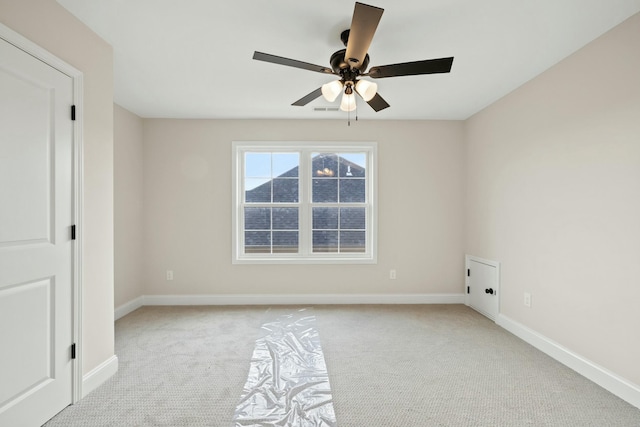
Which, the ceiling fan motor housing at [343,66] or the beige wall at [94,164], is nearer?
the beige wall at [94,164]

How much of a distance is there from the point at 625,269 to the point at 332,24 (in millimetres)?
2523

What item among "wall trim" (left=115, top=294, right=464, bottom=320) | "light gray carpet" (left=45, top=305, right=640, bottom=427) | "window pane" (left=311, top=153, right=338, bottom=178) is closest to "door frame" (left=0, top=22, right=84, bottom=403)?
"light gray carpet" (left=45, top=305, right=640, bottom=427)

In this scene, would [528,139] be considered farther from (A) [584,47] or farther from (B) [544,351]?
(B) [544,351]

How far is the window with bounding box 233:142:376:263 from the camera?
13.5 feet

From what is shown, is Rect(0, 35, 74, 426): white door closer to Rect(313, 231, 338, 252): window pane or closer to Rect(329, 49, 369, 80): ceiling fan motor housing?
Rect(329, 49, 369, 80): ceiling fan motor housing

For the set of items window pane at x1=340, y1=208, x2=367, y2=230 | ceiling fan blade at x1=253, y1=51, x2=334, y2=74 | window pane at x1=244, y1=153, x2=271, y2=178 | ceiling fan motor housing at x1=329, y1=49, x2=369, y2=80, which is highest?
ceiling fan motor housing at x1=329, y1=49, x2=369, y2=80

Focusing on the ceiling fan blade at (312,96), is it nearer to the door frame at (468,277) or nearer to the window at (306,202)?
the window at (306,202)

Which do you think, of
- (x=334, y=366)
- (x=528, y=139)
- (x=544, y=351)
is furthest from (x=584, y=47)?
(x=334, y=366)

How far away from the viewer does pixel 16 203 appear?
5.19 feet

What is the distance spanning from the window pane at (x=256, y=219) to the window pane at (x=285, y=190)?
233 millimetres

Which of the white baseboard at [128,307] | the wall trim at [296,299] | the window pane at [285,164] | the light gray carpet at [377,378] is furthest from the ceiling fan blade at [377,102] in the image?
the white baseboard at [128,307]

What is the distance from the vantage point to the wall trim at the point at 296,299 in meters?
3.95

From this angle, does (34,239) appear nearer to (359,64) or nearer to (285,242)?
(359,64)

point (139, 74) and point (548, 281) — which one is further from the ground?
point (139, 74)
